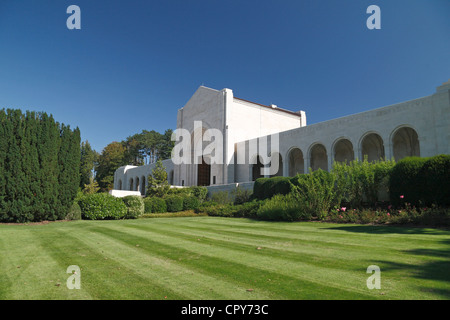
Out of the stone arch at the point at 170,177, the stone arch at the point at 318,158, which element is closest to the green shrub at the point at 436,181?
the stone arch at the point at 318,158

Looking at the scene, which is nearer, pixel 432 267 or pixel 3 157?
pixel 432 267

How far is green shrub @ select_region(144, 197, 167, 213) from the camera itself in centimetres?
2008

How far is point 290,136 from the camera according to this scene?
2694cm

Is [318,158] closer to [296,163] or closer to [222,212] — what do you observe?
[296,163]

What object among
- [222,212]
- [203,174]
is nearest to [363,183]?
[222,212]

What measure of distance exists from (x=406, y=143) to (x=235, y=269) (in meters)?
23.5

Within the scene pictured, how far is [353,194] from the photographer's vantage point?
1248 cm

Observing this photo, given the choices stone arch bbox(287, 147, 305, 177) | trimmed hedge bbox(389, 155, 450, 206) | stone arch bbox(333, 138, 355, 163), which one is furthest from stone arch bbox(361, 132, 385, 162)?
trimmed hedge bbox(389, 155, 450, 206)

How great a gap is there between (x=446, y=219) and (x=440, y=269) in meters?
6.07

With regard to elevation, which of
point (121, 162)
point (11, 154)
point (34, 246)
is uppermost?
point (121, 162)

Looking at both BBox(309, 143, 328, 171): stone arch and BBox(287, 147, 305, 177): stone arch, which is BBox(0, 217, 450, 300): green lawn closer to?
BBox(309, 143, 328, 171): stone arch
